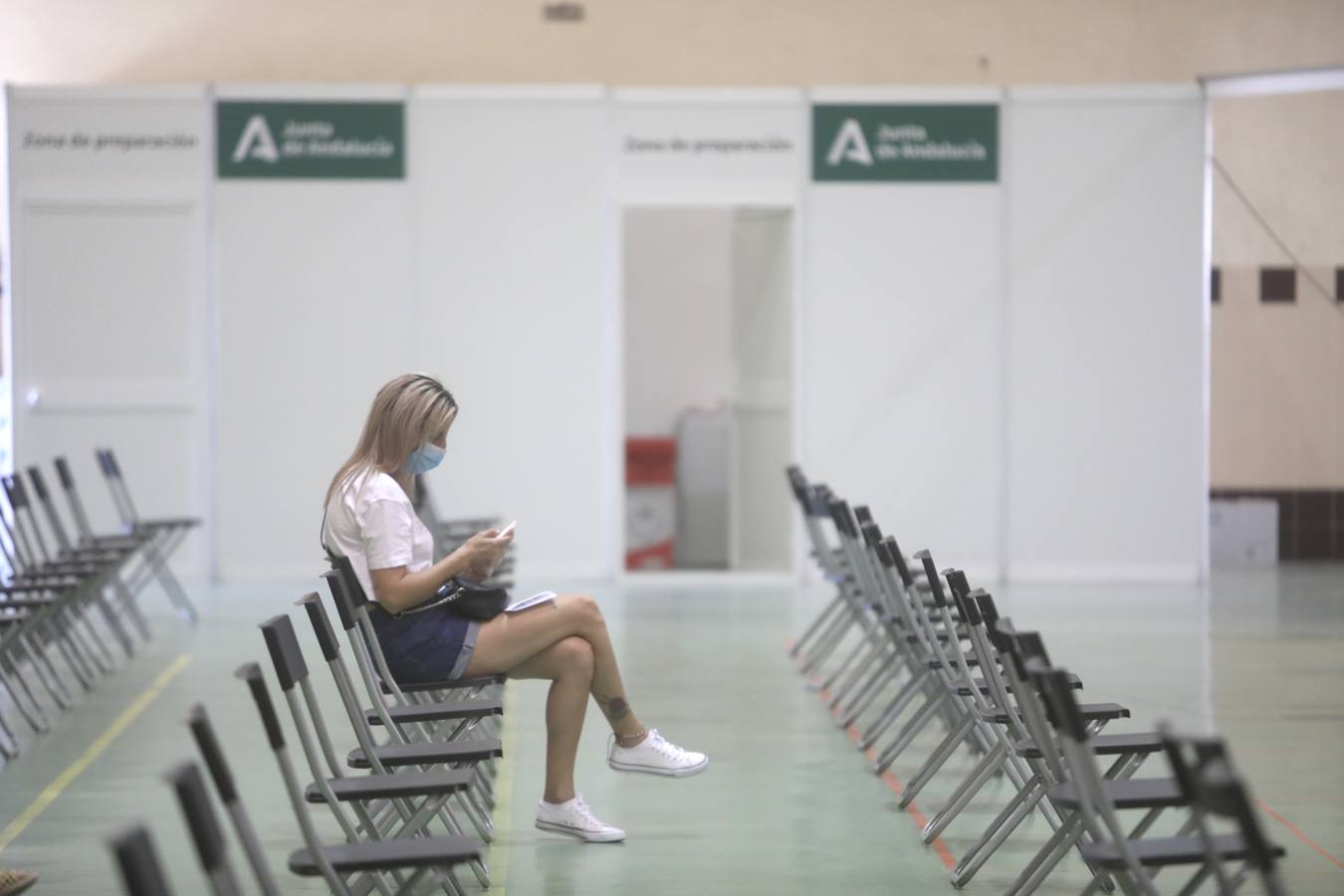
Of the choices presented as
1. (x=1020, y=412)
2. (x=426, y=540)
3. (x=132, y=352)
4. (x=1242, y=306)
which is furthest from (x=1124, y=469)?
(x=426, y=540)

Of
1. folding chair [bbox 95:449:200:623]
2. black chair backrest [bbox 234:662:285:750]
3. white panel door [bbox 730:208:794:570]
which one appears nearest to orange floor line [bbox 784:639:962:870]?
black chair backrest [bbox 234:662:285:750]

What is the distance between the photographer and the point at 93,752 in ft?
19.4

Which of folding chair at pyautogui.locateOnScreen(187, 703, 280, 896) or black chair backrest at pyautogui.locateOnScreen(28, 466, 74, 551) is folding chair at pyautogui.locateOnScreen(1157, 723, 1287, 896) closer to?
folding chair at pyautogui.locateOnScreen(187, 703, 280, 896)

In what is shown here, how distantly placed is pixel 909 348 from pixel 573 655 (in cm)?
680

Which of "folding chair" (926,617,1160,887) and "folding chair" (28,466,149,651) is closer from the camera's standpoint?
"folding chair" (926,617,1160,887)

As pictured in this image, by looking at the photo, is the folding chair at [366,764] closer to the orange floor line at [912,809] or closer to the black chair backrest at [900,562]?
→ the orange floor line at [912,809]

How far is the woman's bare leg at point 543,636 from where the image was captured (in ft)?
14.9

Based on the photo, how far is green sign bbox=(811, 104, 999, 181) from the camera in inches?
433

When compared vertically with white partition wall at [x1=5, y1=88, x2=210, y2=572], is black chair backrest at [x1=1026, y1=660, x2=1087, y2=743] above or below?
below

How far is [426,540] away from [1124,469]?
7369 millimetres

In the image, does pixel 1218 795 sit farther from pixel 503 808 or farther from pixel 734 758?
pixel 734 758

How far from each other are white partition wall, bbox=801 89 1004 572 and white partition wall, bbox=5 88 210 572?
12.7 feet

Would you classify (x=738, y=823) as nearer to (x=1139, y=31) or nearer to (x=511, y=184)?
(x=511, y=184)

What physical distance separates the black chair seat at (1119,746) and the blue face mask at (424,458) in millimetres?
1742
